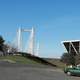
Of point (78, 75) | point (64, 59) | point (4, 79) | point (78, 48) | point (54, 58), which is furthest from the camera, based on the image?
point (78, 48)

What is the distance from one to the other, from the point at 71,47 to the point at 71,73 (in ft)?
338

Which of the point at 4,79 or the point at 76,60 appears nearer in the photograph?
the point at 4,79

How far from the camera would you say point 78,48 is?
474 ft

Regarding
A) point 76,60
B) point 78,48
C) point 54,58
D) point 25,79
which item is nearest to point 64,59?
point 76,60

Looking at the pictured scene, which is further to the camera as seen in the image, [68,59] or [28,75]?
[68,59]

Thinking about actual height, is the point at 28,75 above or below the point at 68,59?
below

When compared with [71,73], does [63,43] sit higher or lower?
higher

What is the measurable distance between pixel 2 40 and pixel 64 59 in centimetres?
4586

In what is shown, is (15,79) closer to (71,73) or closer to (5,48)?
(71,73)

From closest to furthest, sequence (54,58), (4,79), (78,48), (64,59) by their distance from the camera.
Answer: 1. (4,79)
2. (64,59)
3. (54,58)
4. (78,48)

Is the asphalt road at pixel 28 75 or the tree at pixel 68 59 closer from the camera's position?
the asphalt road at pixel 28 75

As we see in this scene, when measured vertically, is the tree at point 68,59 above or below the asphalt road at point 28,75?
above

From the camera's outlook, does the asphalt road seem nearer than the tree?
Yes

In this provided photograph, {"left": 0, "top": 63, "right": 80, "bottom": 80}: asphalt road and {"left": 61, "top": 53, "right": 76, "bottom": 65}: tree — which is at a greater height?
{"left": 61, "top": 53, "right": 76, "bottom": 65}: tree
